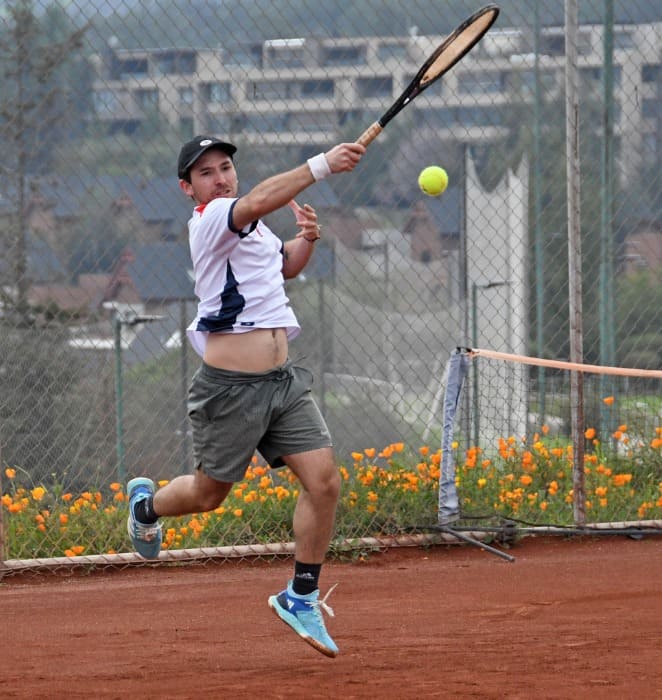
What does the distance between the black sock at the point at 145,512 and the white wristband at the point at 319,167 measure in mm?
1684

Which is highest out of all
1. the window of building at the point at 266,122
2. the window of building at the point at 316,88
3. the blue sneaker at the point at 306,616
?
the window of building at the point at 316,88

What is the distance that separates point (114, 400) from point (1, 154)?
5.73 feet

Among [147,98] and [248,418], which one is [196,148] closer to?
[248,418]

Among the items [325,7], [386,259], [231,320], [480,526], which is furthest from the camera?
[386,259]

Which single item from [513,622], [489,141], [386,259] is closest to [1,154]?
[386,259]

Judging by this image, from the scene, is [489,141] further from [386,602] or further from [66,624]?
[66,624]

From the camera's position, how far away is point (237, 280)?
16.1ft

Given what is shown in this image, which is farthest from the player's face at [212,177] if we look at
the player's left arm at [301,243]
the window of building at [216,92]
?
the window of building at [216,92]

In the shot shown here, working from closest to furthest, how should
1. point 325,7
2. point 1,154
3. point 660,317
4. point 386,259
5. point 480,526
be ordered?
point 480,526, point 325,7, point 1,154, point 386,259, point 660,317

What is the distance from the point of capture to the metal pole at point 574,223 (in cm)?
723

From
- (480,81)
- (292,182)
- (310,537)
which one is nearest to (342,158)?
(292,182)

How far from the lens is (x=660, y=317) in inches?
427

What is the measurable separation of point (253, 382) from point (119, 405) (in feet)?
10.0

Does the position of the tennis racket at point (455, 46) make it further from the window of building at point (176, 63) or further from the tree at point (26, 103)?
the tree at point (26, 103)
